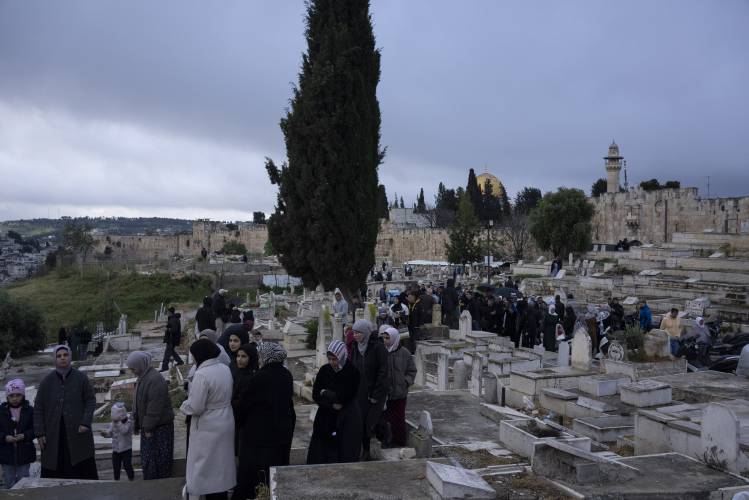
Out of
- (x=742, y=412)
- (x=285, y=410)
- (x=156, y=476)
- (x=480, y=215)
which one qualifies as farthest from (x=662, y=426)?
(x=480, y=215)

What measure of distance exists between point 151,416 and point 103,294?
121 ft

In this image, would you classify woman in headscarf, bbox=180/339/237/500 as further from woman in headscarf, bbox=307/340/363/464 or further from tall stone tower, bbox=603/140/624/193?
tall stone tower, bbox=603/140/624/193

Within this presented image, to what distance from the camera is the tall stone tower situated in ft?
172

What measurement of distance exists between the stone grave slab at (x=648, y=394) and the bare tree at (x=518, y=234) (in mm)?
40368

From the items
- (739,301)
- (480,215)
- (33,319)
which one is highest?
(480,215)

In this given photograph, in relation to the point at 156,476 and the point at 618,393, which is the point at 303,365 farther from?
the point at 156,476

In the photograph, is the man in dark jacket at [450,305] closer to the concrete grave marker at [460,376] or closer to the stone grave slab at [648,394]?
the concrete grave marker at [460,376]

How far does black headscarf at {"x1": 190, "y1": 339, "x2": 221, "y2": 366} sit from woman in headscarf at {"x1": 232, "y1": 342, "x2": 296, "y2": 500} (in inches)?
14.4

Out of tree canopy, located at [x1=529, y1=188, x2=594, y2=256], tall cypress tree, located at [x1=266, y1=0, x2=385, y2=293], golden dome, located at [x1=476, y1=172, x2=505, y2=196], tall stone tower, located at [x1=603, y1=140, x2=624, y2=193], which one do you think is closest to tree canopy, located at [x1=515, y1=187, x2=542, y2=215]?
golden dome, located at [x1=476, y1=172, x2=505, y2=196]

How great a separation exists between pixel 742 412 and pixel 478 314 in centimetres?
890

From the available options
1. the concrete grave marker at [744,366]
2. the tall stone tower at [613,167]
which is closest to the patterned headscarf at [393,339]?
the concrete grave marker at [744,366]

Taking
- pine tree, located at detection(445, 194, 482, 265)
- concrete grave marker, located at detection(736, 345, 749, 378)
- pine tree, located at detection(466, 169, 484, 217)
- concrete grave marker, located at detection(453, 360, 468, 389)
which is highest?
pine tree, located at detection(466, 169, 484, 217)

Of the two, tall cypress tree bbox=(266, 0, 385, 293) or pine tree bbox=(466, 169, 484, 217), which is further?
pine tree bbox=(466, 169, 484, 217)

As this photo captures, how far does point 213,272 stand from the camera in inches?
1779
